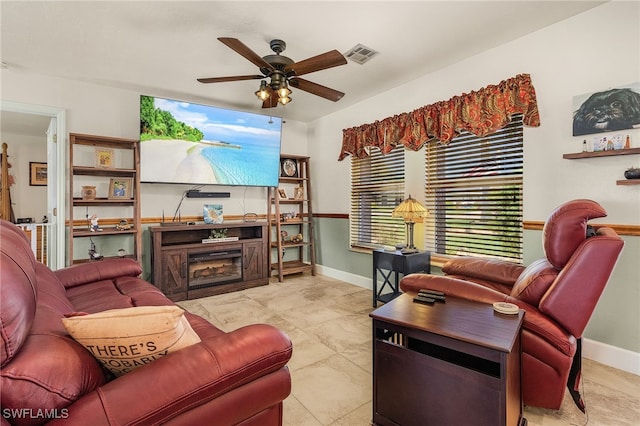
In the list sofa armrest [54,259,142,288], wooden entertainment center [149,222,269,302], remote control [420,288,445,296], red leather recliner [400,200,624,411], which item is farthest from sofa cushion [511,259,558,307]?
wooden entertainment center [149,222,269,302]

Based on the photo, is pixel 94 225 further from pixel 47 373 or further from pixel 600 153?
pixel 600 153

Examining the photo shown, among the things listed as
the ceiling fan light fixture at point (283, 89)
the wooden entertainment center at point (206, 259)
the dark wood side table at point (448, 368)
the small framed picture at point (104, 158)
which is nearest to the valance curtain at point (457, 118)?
the ceiling fan light fixture at point (283, 89)

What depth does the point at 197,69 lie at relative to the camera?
314 centimetres

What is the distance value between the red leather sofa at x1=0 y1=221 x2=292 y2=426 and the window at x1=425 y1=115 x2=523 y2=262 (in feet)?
8.01

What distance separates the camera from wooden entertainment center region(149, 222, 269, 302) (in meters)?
3.54

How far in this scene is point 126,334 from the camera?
0.90 meters

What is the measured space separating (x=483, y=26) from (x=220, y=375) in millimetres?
2986

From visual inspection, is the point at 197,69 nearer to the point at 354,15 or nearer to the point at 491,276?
the point at 354,15

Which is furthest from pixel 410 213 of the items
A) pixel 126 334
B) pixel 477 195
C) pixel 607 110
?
pixel 126 334

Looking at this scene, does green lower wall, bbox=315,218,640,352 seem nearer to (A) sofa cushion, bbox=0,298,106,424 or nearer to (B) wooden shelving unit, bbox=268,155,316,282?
(A) sofa cushion, bbox=0,298,106,424

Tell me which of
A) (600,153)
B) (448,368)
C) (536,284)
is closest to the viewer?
(448,368)

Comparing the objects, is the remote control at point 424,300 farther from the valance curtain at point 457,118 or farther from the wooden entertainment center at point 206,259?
the wooden entertainment center at point 206,259

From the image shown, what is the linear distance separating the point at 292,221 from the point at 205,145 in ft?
5.55

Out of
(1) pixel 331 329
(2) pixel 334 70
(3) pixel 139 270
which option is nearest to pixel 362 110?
(2) pixel 334 70
